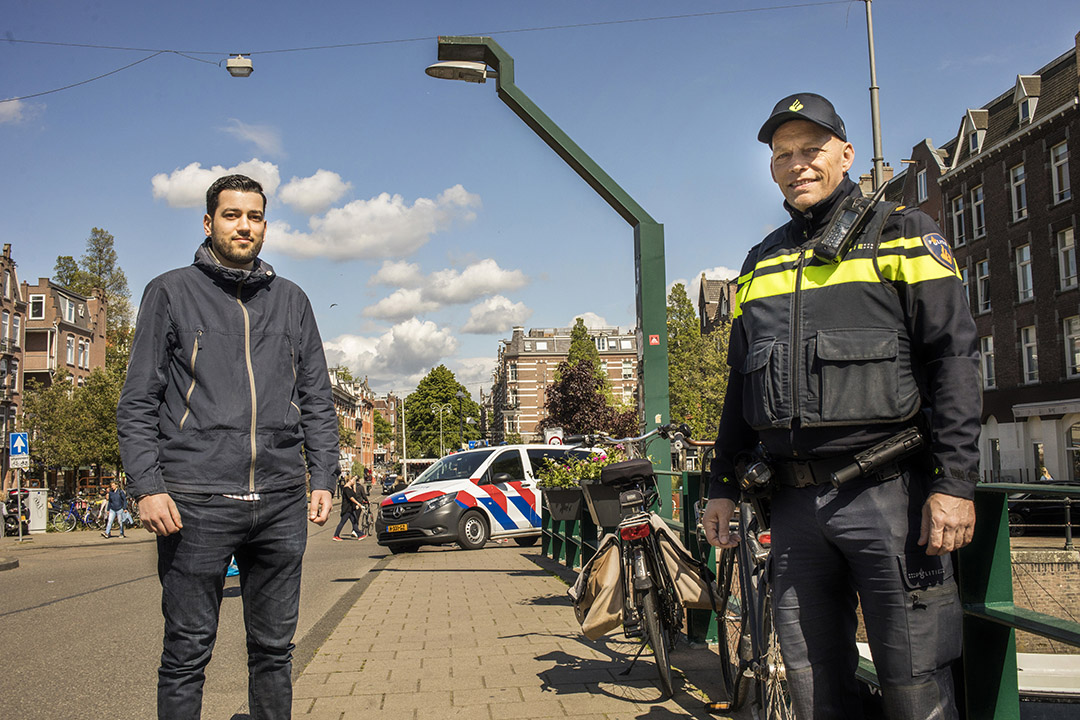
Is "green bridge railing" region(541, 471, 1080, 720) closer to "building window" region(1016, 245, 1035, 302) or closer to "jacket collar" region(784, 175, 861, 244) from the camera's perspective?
"jacket collar" region(784, 175, 861, 244)

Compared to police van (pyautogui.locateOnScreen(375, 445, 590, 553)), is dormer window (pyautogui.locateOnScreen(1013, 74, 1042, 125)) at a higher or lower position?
higher

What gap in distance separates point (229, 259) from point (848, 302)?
222 centimetres

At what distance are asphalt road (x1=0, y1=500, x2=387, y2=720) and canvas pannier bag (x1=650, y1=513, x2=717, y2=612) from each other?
228 centimetres

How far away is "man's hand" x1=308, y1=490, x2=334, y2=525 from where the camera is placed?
3.43 m

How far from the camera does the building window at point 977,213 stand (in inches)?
1417

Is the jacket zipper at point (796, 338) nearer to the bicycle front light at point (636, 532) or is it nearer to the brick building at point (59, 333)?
the bicycle front light at point (636, 532)

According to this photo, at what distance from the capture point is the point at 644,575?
472 cm

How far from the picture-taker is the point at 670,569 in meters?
4.75

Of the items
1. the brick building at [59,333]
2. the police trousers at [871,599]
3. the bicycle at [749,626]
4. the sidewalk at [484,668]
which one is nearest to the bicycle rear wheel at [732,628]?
the bicycle at [749,626]

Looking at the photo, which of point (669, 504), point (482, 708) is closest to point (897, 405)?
point (482, 708)

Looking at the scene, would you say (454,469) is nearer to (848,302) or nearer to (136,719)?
(136,719)

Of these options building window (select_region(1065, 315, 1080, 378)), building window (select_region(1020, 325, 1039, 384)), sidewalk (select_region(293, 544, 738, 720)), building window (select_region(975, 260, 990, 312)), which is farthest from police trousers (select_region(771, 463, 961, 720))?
building window (select_region(975, 260, 990, 312))

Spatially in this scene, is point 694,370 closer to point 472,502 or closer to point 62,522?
point 62,522

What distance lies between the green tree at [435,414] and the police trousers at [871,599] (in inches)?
3811
